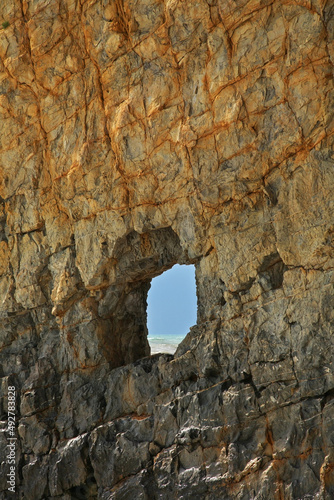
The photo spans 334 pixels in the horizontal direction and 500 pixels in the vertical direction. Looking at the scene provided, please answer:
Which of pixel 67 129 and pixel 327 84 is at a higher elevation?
pixel 67 129

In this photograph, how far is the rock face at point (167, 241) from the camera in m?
14.1

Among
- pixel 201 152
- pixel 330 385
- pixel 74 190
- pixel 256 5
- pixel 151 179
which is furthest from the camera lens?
pixel 74 190

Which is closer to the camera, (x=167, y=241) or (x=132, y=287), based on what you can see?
(x=167, y=241)

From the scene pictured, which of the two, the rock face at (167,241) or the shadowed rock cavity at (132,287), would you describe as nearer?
the rock face at (167,241)

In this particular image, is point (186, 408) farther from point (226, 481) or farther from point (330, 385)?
point (330, 385)

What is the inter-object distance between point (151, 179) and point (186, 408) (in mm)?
5951

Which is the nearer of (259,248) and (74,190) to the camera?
(259,248)

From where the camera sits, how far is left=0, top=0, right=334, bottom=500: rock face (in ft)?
46.4

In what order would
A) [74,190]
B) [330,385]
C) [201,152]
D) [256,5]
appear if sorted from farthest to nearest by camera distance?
[74,190] < [201,152] < [256,5] < [330,385]

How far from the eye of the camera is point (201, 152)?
52.5ft

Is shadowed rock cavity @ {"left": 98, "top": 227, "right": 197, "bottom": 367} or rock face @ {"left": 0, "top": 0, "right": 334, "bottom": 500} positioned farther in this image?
shadowed rock cavity @ {"left": 98, "top": 227, "right": 197, "bottom": 367}

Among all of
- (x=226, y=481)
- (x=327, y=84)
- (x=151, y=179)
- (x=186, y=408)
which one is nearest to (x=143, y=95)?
(x=151, y=179)

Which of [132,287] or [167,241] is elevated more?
[167,241]

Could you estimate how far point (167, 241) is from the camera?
1808 cm
